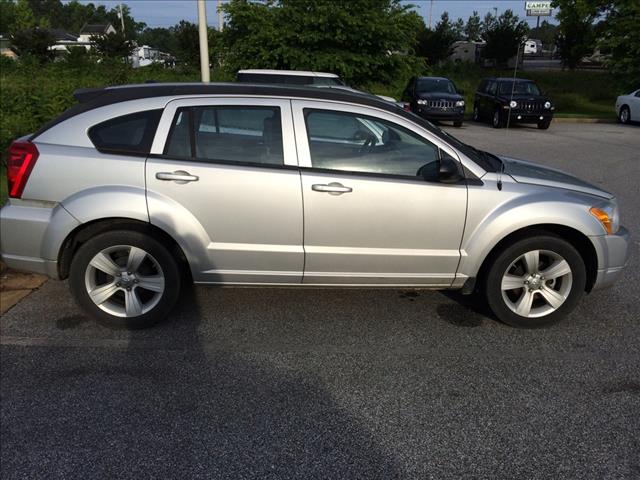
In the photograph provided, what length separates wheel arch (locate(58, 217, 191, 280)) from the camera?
401cm

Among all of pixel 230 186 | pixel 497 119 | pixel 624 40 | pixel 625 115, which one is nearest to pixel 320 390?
pixel 230 186

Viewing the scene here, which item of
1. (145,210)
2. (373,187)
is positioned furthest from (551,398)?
(145,210)

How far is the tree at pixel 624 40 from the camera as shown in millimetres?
24906

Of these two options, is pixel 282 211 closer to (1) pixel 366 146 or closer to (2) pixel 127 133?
(1) pixel 366 146

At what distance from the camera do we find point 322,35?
19.2 metres

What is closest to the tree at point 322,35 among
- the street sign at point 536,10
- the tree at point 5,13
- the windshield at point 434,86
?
the windshield at point 434,86

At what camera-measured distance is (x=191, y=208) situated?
393 centimetres

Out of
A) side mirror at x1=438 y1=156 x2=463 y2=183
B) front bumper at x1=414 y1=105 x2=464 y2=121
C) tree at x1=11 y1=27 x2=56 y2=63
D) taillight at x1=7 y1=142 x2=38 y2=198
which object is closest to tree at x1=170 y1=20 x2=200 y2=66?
tree at x1=11 y1=27 x2=56 y2=63

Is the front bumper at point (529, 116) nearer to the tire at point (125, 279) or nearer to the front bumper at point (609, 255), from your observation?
the front bumper at point (609, 255)

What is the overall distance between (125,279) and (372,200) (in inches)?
73.0

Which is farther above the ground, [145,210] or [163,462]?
[145,210]

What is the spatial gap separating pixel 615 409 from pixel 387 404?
4.20ft

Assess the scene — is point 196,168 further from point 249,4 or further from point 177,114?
point 249,4

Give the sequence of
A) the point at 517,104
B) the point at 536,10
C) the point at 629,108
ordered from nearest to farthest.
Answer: the point at 536,10, the point at 517,104, the point at 629,108
